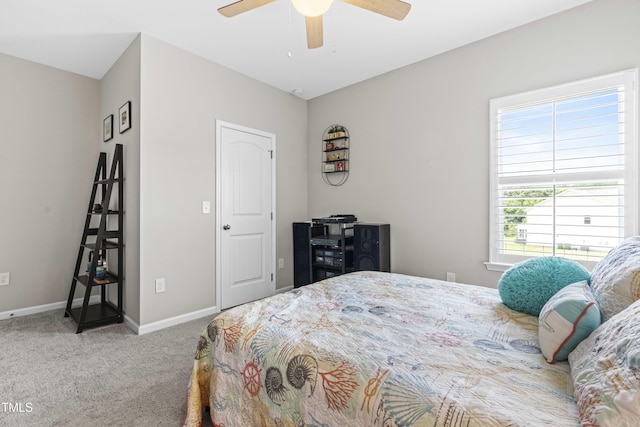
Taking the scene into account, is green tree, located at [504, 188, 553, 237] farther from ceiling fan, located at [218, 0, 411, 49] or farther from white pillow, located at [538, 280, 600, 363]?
ceiling fan, located at [218, 0, 411, 49]

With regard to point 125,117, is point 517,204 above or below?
below

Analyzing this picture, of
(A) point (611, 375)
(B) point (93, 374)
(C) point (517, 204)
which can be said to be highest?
(C) point (517, 204)

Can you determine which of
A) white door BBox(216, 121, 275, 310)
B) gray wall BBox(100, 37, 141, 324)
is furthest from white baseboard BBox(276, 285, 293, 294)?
gray wall BBox(100, 37, 141, 324)

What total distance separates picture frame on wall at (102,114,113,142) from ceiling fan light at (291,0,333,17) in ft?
8.85

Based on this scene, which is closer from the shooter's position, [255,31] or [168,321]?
[255,31]

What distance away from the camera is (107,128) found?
11.4 feet

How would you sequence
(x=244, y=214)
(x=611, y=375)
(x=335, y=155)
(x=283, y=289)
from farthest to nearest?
1. (x=283, y=289)
2. (x=335, y=155)
3. (x=244, y=214)
4. (x=611, y=375)

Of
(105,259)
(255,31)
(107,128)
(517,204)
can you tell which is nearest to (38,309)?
(105,259)

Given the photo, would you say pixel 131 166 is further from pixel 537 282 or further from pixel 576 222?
pixel 576 222

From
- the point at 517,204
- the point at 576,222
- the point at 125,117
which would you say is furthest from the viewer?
the point at 125,117

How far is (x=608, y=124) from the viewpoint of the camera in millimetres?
2336

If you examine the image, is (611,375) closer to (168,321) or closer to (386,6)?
(386,6)

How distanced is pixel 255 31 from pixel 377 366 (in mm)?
2860

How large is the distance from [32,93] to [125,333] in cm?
272
